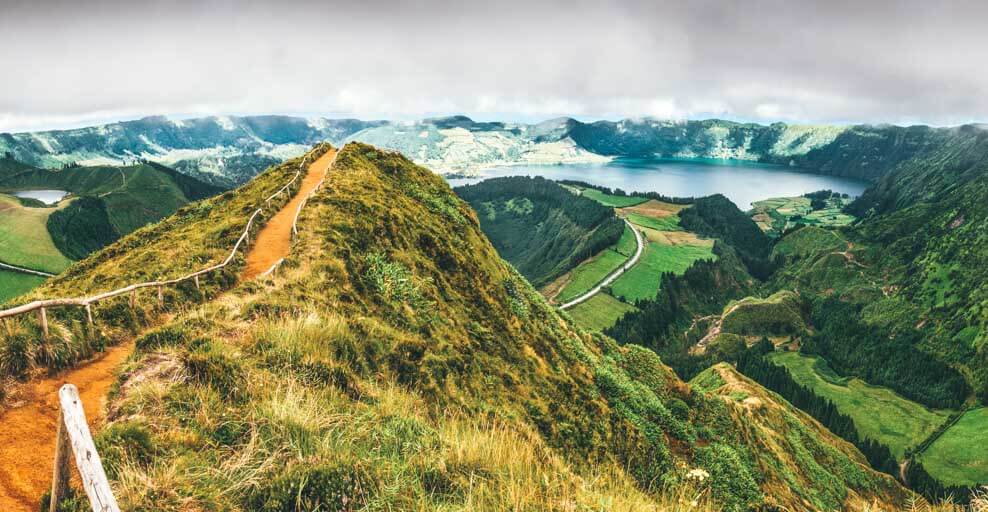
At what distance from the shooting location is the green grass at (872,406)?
395ft

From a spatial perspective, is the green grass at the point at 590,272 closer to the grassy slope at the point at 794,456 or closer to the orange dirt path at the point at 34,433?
the grassy slope at the point at 794,456

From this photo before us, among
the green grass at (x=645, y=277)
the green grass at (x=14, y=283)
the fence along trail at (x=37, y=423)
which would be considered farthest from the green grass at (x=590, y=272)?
the green grass at (x=14, y=283)

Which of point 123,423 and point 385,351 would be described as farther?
point 385,351

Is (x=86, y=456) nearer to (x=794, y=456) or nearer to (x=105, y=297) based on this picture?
(x=105, y=297)

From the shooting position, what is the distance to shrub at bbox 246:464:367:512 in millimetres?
4891

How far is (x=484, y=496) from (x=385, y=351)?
658cm

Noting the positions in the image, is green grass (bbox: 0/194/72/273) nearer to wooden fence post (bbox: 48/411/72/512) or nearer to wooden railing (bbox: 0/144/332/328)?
wooden railing (bbox: 0/144/332/328)

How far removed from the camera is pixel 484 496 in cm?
570

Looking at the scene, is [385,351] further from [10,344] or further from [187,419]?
[10,344]

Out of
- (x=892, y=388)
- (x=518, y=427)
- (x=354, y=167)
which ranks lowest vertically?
(x=892, y=388)

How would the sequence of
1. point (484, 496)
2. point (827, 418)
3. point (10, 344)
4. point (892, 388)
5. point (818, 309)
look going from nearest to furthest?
point (484, 496) < point (10, 344) < point (827, 418) < point (892, 388) < point (818, 309)

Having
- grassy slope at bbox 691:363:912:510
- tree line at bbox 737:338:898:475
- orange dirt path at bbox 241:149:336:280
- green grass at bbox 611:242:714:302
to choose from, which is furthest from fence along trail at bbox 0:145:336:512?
green grass at bbox 611:242:714:302

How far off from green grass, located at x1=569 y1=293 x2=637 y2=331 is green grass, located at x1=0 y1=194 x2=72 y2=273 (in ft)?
579

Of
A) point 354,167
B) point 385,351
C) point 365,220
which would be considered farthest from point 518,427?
point 354,167
